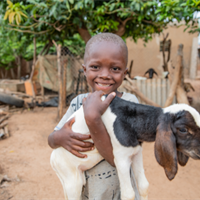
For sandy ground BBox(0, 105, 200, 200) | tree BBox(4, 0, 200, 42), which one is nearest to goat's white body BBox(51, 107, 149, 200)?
sandy ground BBox(0, 105, 200, 200)

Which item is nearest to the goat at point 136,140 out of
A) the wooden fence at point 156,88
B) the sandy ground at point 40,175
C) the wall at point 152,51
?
the sandy ground at point 40,175

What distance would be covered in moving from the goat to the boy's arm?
0.04m

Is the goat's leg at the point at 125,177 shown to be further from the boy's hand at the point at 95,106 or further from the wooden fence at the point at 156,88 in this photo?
the wooden fence at the point at 156,88

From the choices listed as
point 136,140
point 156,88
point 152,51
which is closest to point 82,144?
point 136,140

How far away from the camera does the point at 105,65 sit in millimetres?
1198

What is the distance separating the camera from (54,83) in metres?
8.48

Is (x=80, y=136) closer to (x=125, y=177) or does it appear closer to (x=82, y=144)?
(x=82, y=144)

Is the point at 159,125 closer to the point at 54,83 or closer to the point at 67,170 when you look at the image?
the point at 67,170

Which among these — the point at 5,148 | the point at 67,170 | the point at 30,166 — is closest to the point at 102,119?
the point at 67,170

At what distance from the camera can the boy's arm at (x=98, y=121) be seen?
104 centimetres

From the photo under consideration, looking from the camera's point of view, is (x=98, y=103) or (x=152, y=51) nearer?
(x=98, y=103)

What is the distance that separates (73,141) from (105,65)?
1.69 ft

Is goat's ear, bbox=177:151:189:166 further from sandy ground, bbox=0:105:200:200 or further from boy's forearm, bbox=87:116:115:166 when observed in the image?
sandy ground, bbox=0:105:200:200

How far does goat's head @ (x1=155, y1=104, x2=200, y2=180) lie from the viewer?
878 mm
